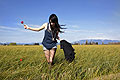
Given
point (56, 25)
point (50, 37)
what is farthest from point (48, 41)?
point (56, 25)

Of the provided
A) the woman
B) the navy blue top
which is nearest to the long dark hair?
the woman

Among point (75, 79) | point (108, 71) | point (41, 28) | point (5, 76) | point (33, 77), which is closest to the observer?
point (5, 76)

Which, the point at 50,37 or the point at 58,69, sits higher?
the point at 50,37

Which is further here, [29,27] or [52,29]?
[52,29]

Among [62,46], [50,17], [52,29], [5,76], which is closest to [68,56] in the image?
[62,46]

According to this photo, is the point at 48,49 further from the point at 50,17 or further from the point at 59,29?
the point at 50,17

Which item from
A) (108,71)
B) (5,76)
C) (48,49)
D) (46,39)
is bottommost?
(108,71)

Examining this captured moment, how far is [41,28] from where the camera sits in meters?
3.28

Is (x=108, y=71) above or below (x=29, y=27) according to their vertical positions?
below

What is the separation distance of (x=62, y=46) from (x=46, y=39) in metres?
0.54

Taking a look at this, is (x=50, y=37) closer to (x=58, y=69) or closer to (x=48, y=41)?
(x=48, y=41)

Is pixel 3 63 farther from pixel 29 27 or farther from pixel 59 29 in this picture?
pixel 59 29

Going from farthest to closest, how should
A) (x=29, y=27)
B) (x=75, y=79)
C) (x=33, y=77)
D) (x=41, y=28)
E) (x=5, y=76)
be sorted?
1. (x=41, y=28)
2. (x=29, y=27)
3. (x=75, y=79)
4. (x=33, y=77)
5. (x=5, y=76)

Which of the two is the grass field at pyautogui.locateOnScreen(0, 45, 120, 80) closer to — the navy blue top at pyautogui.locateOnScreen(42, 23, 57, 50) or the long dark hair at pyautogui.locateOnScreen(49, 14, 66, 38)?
the navy blue top at pyautogui.locateOnScreen(42, 23, 57, 50)
